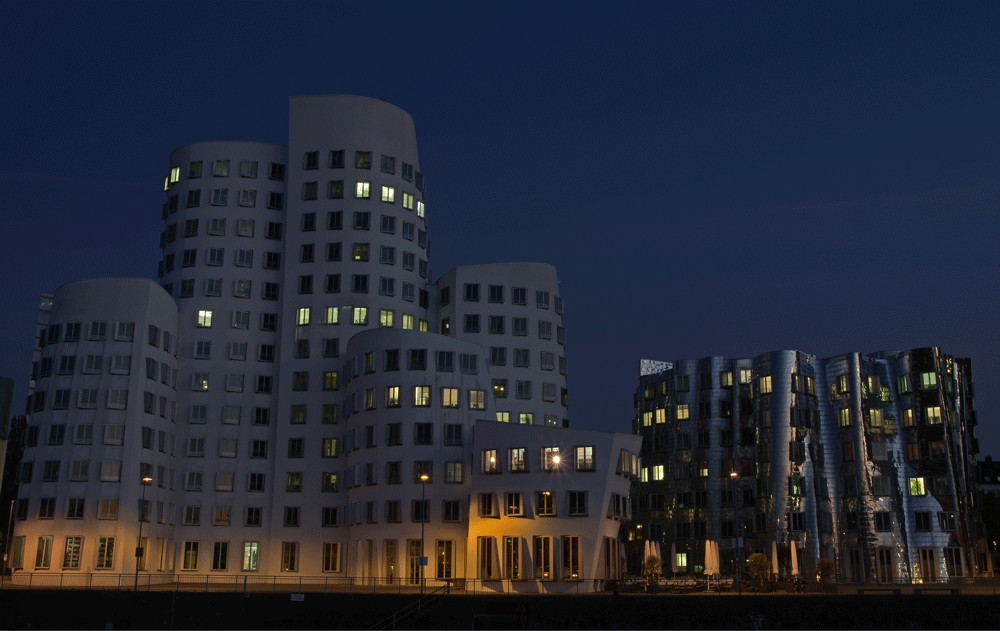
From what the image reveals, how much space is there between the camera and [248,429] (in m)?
103

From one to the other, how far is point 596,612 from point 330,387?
47.1 m

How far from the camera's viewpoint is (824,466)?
12069 centimetres

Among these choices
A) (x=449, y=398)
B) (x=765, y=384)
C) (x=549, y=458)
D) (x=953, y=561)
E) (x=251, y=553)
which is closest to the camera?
(x=549, y=458)

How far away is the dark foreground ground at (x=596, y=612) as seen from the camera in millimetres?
61125

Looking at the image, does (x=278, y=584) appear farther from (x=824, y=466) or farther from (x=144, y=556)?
(x=824, y=466)

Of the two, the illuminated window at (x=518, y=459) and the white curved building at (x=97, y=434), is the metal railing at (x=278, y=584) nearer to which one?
the white curved building at (x=97, y=434)

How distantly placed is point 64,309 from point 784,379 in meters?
78.2

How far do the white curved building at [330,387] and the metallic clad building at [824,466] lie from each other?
27710 millimetres

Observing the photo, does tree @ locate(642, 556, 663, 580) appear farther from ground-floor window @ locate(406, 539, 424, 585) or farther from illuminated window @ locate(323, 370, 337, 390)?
illuminated window @ locate(323, 370, 337, 390)

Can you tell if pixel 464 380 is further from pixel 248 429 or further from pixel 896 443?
pixel 896 443

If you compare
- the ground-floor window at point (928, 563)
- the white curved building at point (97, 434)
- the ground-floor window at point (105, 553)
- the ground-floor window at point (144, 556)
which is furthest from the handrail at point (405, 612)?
the ground-floor window at point (928, 563)

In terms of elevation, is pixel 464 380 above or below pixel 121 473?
above

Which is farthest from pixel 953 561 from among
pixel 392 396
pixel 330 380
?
pixel 330 380

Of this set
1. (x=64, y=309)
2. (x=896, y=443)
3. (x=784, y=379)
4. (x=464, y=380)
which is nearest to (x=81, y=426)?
(x=64, y=309)
